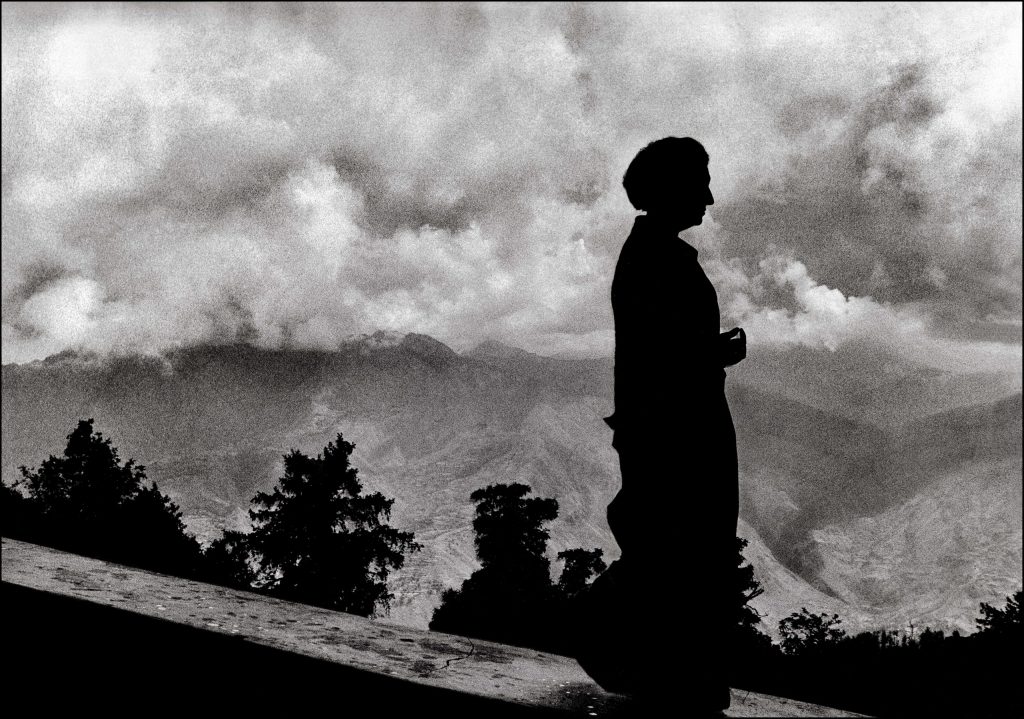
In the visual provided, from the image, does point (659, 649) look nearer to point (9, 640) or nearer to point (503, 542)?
point (9, 640)

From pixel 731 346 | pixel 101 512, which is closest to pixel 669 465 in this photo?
pixel 731 346

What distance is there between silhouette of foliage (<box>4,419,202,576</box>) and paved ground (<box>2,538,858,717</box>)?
19234mm

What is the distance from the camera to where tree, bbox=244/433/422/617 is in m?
29.9

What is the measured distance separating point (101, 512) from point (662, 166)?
1200 inches

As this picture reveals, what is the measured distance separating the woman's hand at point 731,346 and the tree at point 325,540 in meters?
28.9

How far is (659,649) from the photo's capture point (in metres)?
2.31

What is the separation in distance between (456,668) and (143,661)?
3.08 ft

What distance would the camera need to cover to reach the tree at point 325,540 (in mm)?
29875

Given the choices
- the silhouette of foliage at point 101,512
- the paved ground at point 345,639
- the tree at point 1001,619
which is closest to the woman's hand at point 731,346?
the paved ground at point 345,639

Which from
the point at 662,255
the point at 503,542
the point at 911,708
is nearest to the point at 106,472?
the point at 503,542

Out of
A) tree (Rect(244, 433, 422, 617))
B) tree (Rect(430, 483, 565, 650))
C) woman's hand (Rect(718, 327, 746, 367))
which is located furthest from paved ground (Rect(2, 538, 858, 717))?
tree (Rect(244, 433, 422, 617))

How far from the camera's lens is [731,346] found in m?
2.64

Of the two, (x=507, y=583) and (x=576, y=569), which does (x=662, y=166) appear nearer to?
(x=507, y=583)

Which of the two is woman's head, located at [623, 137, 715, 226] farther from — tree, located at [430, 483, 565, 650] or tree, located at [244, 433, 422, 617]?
tree, located at [244, 433, 422, 617]
